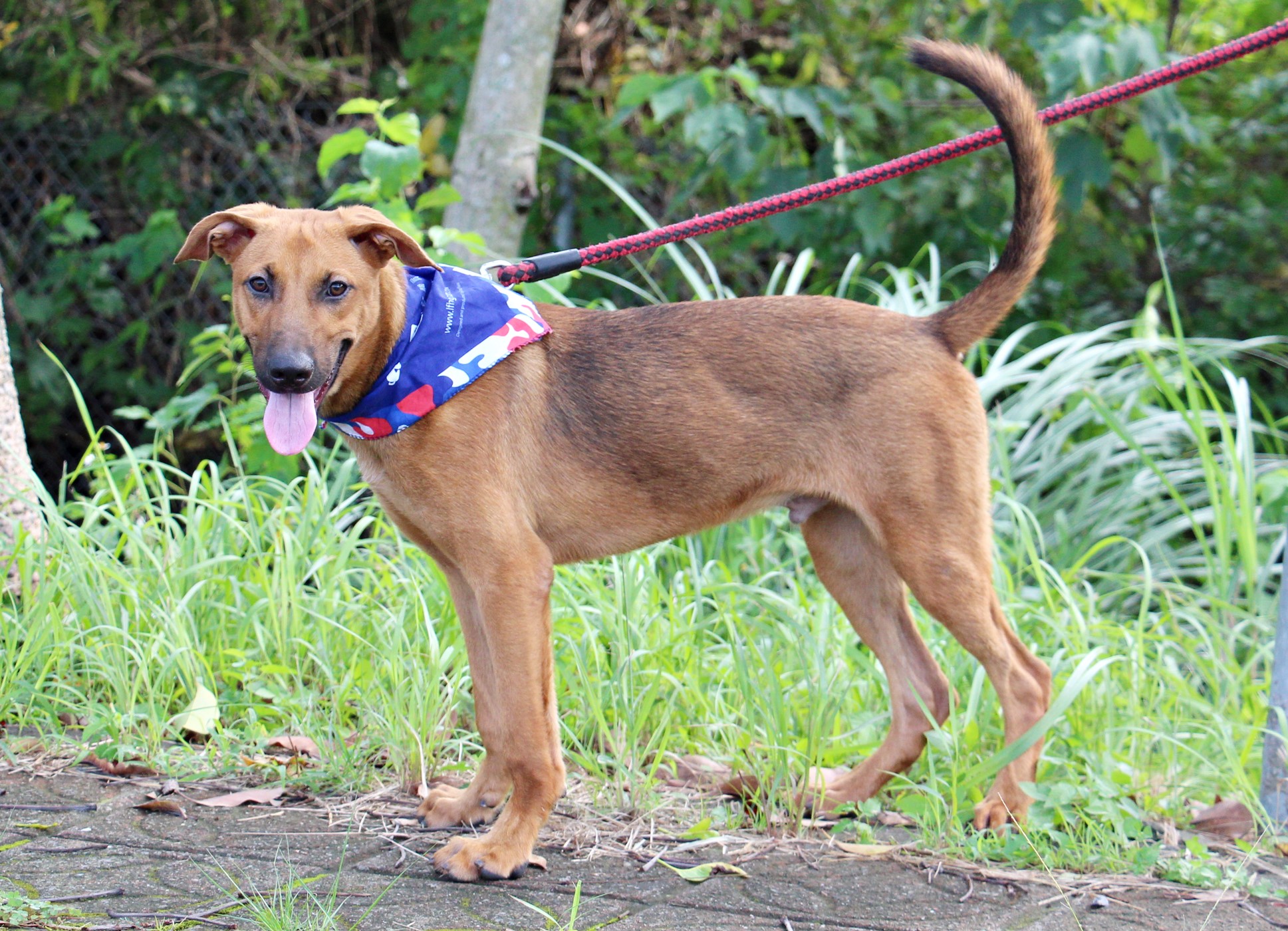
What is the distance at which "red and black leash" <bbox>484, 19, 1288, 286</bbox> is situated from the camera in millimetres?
2945

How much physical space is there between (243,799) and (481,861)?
70cm

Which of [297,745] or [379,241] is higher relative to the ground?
[379,241]

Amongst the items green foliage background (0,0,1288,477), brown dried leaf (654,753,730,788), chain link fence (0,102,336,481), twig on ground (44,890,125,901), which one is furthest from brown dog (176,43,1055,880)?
chain link fence (0,102,336,481)

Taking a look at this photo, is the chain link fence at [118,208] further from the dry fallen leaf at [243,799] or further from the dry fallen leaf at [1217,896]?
the dry fallen leaf at [1217,896]

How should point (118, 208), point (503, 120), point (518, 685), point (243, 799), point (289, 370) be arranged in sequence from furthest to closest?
1. point (118, 208)
2. point (503, 120)
3. point (243, 799)
4. point (518, 685)
5. point (289, 370)

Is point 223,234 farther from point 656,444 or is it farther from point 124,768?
point 124,768

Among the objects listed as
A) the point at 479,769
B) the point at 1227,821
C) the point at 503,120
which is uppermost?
the point at 503,120

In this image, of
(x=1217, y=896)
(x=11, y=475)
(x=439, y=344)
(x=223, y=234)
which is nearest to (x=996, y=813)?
(x=1217, y=896)

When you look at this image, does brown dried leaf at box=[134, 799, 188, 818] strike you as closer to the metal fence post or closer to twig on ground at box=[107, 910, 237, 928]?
twig on ground at box=[107, 910, 237, 928]

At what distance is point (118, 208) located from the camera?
266 inches

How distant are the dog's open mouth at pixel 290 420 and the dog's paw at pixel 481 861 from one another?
3.09ft

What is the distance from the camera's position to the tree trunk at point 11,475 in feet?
11.6

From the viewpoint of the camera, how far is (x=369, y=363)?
2.62 m

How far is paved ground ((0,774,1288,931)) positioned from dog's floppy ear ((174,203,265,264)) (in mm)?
1303
